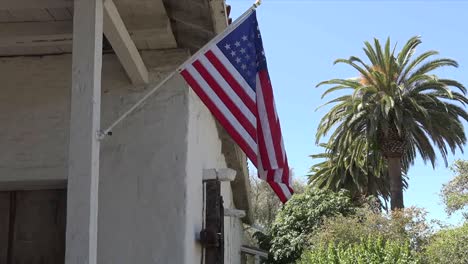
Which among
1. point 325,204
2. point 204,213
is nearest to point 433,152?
point 325,204

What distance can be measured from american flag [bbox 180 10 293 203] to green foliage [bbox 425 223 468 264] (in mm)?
12300

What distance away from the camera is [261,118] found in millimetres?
5652

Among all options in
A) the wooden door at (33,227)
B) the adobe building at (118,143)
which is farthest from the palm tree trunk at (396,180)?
the wooden door at (33,227)

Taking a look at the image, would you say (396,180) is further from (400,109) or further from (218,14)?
(218,14)

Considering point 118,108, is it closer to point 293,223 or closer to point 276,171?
point 276,171

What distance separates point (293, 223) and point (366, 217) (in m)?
4.94

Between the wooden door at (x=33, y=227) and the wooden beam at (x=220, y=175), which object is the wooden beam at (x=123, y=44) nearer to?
the wooden door at (x=33, y=227)

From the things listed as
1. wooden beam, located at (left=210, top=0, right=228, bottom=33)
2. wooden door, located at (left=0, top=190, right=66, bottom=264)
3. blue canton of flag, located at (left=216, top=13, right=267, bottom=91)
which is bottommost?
wooden door, located at (left=0, top=190, right=66, bottom=264)

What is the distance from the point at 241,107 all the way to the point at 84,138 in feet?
→ 4.86

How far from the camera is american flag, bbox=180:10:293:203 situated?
5.44 meters

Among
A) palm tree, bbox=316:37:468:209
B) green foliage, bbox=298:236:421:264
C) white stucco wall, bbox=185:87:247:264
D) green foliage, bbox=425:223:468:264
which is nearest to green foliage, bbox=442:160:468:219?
palm tree, bbox=316:37:468:209

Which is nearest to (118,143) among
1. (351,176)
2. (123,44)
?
(123,44)

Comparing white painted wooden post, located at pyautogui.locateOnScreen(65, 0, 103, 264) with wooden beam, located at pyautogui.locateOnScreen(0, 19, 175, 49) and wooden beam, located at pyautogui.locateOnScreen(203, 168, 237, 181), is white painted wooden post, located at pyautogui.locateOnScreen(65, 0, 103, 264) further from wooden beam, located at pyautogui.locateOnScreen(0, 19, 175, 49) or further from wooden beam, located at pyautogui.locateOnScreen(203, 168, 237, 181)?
wooden beam, located at pyautogui.locateOnScreen(203, 168, 237, 181)

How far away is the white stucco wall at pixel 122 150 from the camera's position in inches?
258
